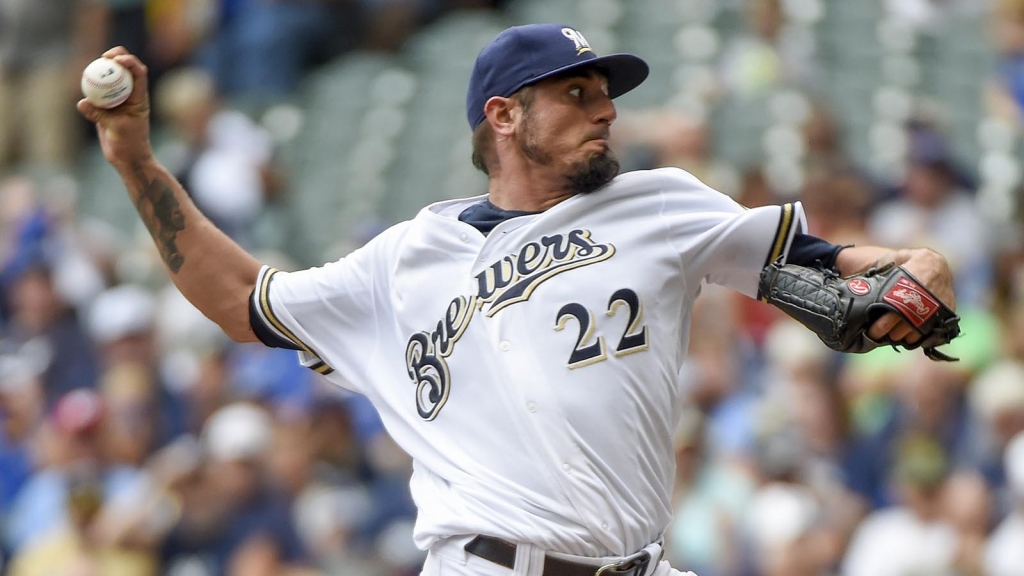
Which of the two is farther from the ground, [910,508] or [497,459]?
[497,459]

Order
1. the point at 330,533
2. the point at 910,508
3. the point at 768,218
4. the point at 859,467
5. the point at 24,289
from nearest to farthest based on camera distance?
the point at 768,218
the point at 910,508
the point at 859,467
the point at 330,533
the point at 24,289

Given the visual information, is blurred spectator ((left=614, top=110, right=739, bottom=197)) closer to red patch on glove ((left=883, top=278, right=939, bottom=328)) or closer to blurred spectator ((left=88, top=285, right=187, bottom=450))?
blurred spectator ((left=88, top=285, right=187, bottom=450))

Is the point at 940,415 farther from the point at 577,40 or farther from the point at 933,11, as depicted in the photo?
the point at 933,11

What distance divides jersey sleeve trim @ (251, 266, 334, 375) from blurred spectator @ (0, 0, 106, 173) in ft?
28.5

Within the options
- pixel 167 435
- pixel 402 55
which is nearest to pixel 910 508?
pixel 167 435

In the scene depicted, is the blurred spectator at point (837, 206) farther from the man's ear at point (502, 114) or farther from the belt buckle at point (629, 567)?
the belt buckle at point (629, 567)

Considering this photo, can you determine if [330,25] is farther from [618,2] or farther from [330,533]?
[330,533]

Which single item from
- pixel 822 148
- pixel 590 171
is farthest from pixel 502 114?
pixel 822 148

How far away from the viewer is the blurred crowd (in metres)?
6.57

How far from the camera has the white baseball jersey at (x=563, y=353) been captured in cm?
384

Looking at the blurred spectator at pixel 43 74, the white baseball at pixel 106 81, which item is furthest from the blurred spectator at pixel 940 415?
the blurred spectator at pixel 43 74

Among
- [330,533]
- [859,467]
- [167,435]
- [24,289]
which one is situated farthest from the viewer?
[24,289]

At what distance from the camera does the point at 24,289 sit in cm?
1009

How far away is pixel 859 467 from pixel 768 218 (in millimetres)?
3309
